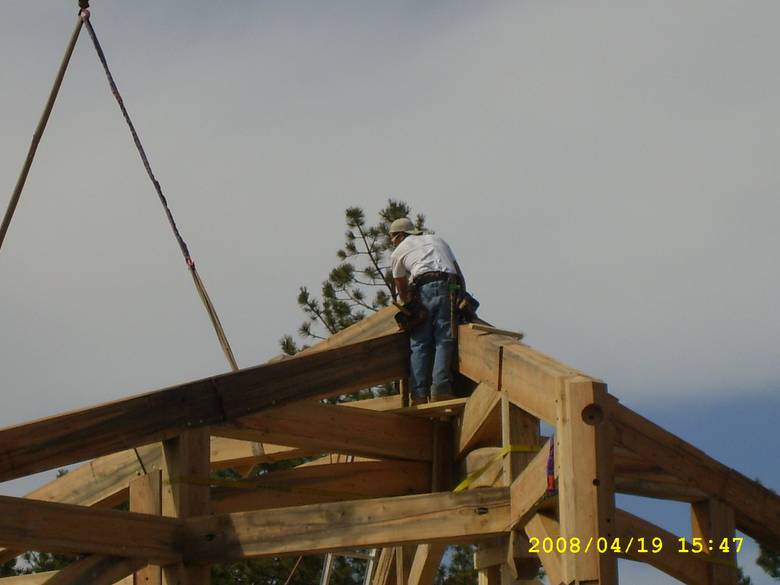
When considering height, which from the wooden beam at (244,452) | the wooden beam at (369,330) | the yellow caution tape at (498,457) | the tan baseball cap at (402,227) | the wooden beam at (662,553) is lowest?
the wooden beam at (662,553)

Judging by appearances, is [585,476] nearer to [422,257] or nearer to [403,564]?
[422,257]

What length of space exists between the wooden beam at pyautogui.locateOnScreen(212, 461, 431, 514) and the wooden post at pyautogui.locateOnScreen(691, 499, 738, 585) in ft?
6.68

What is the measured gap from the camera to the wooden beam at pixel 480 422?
32.1ft

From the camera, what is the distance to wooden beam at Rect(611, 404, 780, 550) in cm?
833

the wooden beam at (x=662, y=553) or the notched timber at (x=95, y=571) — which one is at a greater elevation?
the wooden beam at (x=662, y=553)

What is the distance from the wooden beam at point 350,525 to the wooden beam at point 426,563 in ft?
7.45

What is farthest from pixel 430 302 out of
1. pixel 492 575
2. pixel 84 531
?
pixel 84 531

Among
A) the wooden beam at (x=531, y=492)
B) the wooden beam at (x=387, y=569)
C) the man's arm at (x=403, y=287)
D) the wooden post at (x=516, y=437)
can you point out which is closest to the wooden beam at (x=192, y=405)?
the man's arm at (x=403, y=287)

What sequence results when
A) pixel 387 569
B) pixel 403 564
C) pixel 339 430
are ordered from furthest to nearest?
pixel 387 569 < pixel 403 564 < pixel 339 430

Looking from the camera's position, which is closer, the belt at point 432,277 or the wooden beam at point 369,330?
the belt at point 432,277

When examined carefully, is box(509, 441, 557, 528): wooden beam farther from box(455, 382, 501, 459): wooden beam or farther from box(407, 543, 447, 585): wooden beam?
box(407, 543, 447, 585): wooden beam

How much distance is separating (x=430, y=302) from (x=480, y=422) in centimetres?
100

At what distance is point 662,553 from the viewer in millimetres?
9164

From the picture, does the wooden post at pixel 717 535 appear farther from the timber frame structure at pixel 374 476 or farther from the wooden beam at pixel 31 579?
the wooden beam at pixel 31 579
